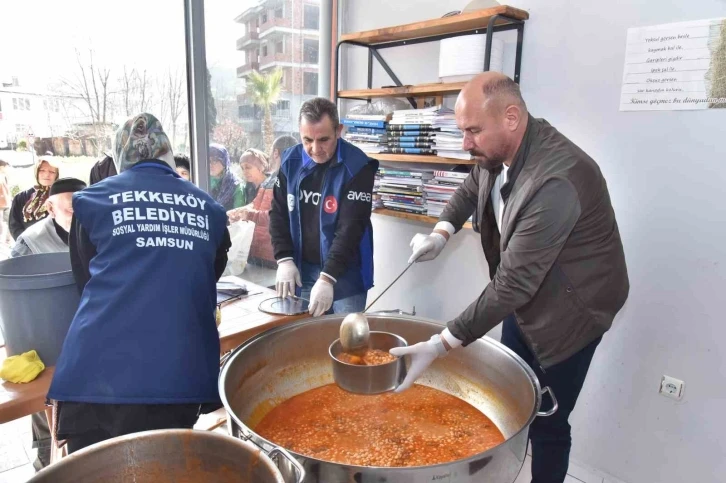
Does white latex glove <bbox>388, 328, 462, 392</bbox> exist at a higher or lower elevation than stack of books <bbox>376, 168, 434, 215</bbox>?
lower

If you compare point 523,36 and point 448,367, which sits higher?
point 523,36

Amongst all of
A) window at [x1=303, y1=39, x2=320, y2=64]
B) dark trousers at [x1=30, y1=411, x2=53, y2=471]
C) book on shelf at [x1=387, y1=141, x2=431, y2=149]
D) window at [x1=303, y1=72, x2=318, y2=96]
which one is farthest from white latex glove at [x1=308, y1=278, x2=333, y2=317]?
window at [x1=303, y1=39, x2=320, y2=64]

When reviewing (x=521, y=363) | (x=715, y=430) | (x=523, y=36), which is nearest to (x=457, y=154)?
(x=523, y=36)

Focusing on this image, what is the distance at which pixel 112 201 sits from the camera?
116 cm

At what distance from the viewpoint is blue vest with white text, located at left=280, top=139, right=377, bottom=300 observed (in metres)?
2.03

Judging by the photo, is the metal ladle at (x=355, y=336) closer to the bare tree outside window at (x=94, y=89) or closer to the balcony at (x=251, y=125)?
the bare tree outside window at (x=94, y=89)

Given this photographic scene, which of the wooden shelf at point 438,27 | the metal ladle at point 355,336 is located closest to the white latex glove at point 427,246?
the metal ladle at point 355,336

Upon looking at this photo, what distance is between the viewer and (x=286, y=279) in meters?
1.98

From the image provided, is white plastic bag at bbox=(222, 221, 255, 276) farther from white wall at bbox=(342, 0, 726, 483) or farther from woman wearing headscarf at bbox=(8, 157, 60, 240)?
white wall at bbox=(342, 0, 726, 483)

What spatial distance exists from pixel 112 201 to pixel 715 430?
2168mm

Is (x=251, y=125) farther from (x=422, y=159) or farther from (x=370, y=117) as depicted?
(x=422, y=159)

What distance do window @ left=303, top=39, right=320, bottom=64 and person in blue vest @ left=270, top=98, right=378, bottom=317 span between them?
3.98 feet

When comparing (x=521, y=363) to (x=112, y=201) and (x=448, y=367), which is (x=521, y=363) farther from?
(x=112, y=201)

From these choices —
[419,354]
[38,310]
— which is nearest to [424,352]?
[419,354]
